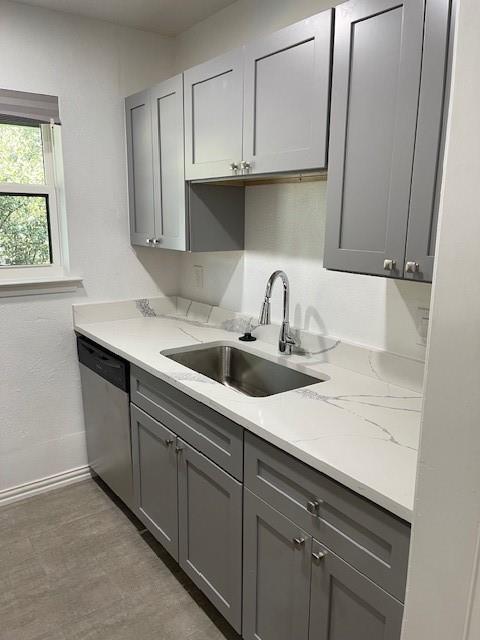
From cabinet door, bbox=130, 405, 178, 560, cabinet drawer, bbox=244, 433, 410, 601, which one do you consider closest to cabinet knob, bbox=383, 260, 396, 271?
cabinet drawer, bbox=244, 433, 410, 601

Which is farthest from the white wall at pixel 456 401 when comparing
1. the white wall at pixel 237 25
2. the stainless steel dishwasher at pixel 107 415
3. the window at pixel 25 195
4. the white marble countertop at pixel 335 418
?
the window at pixel 25 195

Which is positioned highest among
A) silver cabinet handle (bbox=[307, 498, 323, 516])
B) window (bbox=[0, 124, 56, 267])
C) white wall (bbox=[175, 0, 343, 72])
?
white wall (bbox=[175, 0, 343, 72])

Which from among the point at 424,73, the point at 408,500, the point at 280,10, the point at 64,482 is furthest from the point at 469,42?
the point at 64,482

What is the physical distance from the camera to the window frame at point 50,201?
253 cm

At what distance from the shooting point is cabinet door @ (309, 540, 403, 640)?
111cm

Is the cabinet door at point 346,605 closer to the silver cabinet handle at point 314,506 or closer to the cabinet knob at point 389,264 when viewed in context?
the silver cabinet handle at point 314,506

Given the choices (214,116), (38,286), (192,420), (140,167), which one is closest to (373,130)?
(214,116)

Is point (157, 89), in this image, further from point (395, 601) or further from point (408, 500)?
point (395, 601)

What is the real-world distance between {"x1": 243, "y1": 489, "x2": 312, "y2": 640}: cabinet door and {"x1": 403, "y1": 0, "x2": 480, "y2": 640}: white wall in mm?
680

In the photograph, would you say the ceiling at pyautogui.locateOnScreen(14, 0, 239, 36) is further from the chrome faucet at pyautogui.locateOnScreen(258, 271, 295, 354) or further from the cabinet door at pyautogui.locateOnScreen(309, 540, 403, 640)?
the cabinet door at pyautogui.locateOnScreen(309, 540, 403, 640)

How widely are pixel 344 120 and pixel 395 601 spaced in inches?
50.4

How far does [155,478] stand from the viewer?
2.10 m

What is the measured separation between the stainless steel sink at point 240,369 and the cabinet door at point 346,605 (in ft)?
2.76

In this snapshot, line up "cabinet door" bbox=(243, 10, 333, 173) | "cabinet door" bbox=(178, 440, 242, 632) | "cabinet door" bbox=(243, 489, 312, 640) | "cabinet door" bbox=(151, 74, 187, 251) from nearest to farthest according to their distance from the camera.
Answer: "cabinet door" bbox=(243, 489, 312, 640), "cabinet door" bbox=(243, 10, 333, 173), "cabinet door" bbox=(178, 440, 242, 632), "cabinet door" bbox=(151, 74, 187, 251)
